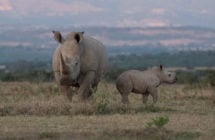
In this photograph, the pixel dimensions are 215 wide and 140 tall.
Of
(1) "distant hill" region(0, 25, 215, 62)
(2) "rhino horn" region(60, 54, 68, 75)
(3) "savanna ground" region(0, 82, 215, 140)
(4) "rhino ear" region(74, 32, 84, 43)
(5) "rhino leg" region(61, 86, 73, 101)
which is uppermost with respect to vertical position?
(4) "rhino ear" region(74, 32, 84, 43)

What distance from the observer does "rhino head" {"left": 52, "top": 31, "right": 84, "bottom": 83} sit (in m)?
18.1

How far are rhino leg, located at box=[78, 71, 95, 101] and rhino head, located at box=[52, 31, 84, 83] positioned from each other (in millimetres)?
294

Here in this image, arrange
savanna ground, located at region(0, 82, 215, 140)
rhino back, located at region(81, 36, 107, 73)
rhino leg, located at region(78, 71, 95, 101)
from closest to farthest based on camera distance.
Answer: savanna ground, located at region(0, 82, 215, 140) < rhino leg, located at region(78, 71, 95, 101) < rhino back, located at region(81, 36, 107, 73)

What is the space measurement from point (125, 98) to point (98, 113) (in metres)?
2.97

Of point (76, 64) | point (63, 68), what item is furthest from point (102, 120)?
point (76, 64)

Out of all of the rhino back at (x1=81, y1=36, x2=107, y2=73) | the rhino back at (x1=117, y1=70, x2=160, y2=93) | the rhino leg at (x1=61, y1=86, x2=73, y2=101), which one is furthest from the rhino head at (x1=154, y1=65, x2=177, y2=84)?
the rhino leg at (x1=61, y1=86, x2=73, y2=101)

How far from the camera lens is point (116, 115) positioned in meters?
16.8

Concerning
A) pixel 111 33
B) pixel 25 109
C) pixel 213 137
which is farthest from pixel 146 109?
pixel 111 33

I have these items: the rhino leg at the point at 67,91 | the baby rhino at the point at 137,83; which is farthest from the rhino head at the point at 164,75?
the rhino leg at the point at 67,91

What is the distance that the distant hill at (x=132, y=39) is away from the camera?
170125 millimetres

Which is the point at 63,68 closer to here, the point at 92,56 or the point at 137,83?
the point at 92,56

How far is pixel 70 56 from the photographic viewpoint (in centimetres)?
1827

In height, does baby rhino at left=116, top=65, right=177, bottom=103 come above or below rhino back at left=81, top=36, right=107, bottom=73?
below

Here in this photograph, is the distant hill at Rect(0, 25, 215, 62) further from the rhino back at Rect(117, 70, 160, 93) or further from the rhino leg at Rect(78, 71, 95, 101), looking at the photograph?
the rhino leg at Rect(78, 71, 95, 101)
